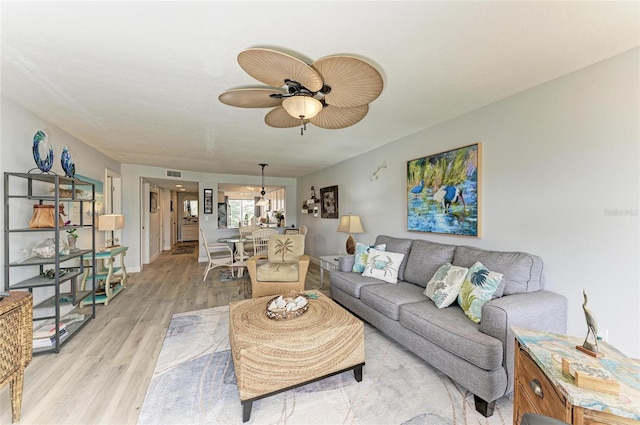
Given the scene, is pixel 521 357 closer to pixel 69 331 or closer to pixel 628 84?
pixel 628 84

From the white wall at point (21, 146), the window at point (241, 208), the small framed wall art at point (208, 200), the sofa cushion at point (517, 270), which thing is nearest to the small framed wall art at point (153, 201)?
the small framed wall art at point (208, 200)

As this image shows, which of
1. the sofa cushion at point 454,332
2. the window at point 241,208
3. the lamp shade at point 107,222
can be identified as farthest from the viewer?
the window at point 241,208

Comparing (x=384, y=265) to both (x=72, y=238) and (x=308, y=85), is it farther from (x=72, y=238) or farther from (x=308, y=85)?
(x=72, y=238)

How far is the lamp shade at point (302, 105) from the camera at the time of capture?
1653 mm

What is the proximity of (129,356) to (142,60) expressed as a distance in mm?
2440

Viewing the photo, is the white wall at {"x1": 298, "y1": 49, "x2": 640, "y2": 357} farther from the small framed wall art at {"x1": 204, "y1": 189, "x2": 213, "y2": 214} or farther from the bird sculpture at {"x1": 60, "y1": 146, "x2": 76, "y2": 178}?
the small framed wall art at {"x1": 204, "y1": 189, "x2": 213, "y2": 214}

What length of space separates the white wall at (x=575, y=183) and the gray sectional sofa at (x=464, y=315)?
8.4 inches

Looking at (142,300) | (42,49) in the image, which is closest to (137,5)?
(42,49)

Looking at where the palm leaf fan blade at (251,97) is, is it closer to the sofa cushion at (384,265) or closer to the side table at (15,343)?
the side table at (15,343)

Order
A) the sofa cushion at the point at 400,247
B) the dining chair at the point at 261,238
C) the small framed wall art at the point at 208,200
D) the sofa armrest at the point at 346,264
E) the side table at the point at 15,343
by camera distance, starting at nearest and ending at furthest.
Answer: the side table at the point at 15,343
the sofa cushion at the point at 400,247
the sofa armrest at the point at 346,264
the dining chair at the point at 261,238
the small framed wall art at the point at 208,200

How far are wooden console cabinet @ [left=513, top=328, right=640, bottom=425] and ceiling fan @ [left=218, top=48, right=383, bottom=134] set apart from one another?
152 centimetres

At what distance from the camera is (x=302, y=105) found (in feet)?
5.48

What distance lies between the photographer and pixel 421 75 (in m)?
1.92

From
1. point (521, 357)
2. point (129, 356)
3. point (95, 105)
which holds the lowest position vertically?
point (129, 356)
